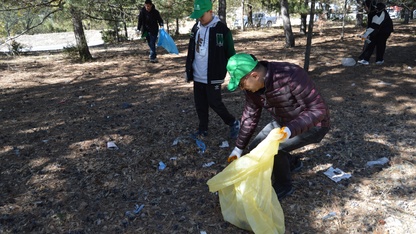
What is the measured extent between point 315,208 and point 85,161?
2440 mm

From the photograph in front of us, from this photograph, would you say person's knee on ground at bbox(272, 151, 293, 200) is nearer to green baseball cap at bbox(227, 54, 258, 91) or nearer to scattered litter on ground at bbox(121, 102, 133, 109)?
green baseball cap at bbox(227, 54, 258, 91)

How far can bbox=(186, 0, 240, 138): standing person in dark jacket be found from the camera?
344 centimetres

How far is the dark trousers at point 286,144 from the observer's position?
2.45m

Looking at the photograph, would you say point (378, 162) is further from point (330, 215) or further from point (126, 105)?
point (126, 105)

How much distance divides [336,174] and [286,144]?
39.8 inches

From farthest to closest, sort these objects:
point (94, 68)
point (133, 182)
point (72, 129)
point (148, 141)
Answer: point (94, 68) < point (72, 129) < point (148, 141) < point (133, 182)

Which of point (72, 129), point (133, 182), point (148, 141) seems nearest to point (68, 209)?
point (133, 182)

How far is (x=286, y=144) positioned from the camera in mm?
2504

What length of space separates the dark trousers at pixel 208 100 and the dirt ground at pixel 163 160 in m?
0.31

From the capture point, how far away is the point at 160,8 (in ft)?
38.2

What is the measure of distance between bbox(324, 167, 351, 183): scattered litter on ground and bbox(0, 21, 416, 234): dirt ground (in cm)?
7

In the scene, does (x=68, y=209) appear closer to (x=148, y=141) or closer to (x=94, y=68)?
(x=148, y=141)

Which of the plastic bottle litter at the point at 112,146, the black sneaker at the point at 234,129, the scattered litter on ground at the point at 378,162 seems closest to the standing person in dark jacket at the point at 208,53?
the black sneaker at the point at 234,129

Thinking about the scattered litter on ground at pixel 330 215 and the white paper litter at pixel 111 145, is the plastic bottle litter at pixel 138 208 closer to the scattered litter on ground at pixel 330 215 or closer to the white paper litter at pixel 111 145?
the white paper litter at pixel 111 145
